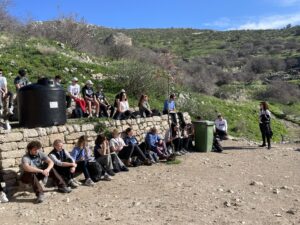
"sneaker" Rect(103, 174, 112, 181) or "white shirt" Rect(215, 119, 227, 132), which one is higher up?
"white shirt" Rect(215, 119, 227, 132)

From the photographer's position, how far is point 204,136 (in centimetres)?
1609

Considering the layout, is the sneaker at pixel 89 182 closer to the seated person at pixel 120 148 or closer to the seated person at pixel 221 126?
the seated person at pixel 120 148

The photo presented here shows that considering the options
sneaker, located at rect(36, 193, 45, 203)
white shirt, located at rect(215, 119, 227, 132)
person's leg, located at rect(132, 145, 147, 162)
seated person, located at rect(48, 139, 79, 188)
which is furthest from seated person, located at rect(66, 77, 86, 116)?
white shirt, located at rect(215, 119, 227, 132)

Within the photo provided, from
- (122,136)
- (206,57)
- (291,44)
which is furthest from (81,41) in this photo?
(291,44)

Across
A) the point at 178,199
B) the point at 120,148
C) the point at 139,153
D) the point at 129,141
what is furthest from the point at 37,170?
the point at 139,153

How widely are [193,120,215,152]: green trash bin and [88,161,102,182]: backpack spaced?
5949 millimetres

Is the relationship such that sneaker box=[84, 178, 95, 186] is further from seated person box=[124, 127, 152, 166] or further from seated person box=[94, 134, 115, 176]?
seated person box=[124, 127, 152, 166]

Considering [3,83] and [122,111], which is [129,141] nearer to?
[122,111]

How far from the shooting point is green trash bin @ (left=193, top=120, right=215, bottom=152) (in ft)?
52.7

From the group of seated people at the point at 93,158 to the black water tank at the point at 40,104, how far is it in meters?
0.82

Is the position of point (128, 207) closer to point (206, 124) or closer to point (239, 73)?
point (206, 124)

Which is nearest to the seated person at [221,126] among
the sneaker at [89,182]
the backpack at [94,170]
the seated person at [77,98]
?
the seated person at [77,98]

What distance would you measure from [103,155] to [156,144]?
2608mm

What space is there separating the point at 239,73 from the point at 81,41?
25.2m
